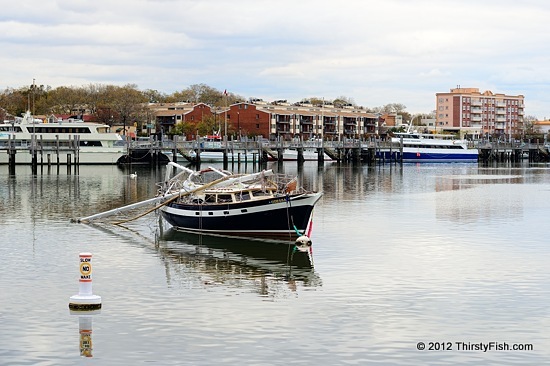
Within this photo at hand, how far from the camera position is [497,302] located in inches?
1021

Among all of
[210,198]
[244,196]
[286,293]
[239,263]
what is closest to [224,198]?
[210,198]

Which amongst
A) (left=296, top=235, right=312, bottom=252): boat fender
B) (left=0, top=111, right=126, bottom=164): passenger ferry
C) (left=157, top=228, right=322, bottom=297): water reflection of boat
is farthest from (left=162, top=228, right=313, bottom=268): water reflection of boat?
(left=0, top=111, right=126, bottom=164): passenger ferry

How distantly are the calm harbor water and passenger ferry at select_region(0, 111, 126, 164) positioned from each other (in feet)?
221

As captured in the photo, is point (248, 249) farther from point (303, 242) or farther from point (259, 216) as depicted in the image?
point (259, 216)

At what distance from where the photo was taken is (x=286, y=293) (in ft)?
90.1

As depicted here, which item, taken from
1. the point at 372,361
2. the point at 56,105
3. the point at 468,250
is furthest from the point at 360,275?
the point at 56,105

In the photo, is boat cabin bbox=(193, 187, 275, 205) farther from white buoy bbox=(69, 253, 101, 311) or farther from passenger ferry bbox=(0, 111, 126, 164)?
passenger ferry bbox=(0, 111, 126, 164)

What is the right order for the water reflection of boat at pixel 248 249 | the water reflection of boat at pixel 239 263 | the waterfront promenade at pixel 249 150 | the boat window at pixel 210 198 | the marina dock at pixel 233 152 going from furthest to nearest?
the waterfront promenade at pixel 249 150
the marina dock at pixel 233 152
the boat window at pixel 210 198
the water reflection of boat at pixel 248 249
the water reflection of boat at pixel 239 263

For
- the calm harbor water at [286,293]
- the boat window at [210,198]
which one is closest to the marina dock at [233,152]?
the boat window at [210,198]

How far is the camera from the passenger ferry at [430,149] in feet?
535

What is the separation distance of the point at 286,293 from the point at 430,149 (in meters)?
142

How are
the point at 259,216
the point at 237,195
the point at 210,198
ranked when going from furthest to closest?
the point at 210,198
the point at 237,195
the point at 259,216

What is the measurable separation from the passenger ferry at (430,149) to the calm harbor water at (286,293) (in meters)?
113

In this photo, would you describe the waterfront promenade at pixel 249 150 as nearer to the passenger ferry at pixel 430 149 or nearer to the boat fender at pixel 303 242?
the passenger ferry at pixel 430 149
